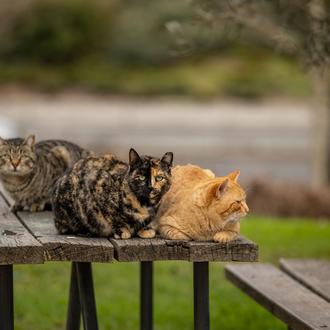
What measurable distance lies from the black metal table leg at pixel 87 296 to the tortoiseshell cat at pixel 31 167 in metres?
0.48

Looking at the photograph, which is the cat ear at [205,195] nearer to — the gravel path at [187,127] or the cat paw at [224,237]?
the cat paw at [224,237]

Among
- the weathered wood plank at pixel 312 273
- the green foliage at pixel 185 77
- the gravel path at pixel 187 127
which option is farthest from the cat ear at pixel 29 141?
the green foliage at pixel 185 77

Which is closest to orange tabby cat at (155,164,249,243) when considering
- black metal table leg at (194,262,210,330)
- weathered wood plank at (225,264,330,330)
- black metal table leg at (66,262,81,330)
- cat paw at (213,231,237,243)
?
cat paw at (213,231,237,243)

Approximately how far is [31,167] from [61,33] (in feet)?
84.1

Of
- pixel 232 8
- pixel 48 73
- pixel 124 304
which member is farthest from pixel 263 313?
pixel 48 73

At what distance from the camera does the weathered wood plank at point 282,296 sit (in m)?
5.12

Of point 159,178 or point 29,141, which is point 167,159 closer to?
point 159,178

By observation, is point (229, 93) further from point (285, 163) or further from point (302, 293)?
point (302, 293)

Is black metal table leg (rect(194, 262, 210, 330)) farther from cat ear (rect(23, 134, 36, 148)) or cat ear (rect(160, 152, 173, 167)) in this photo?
cat ear (rect(23, 134, 36, 148))

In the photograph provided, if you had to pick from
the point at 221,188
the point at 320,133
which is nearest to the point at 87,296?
the point at 221,188

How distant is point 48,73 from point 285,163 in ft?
44.4

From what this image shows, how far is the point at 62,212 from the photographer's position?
486 cm

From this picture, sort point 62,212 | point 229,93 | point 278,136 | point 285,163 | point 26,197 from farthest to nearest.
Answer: point 229,93 → point 278,136 → point 285,163 → point 26,197 → point 62,212

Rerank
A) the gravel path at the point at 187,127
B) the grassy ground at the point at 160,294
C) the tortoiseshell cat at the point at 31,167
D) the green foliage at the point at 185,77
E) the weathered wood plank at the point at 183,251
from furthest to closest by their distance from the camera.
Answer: the green foliage at the point at 185,77
the gravel path at the point at 187,127
the grassy ground at the point at 160,294
the tortoiseshell cat at the point at 31,167
the weathered wood plank at the point at 183,251
